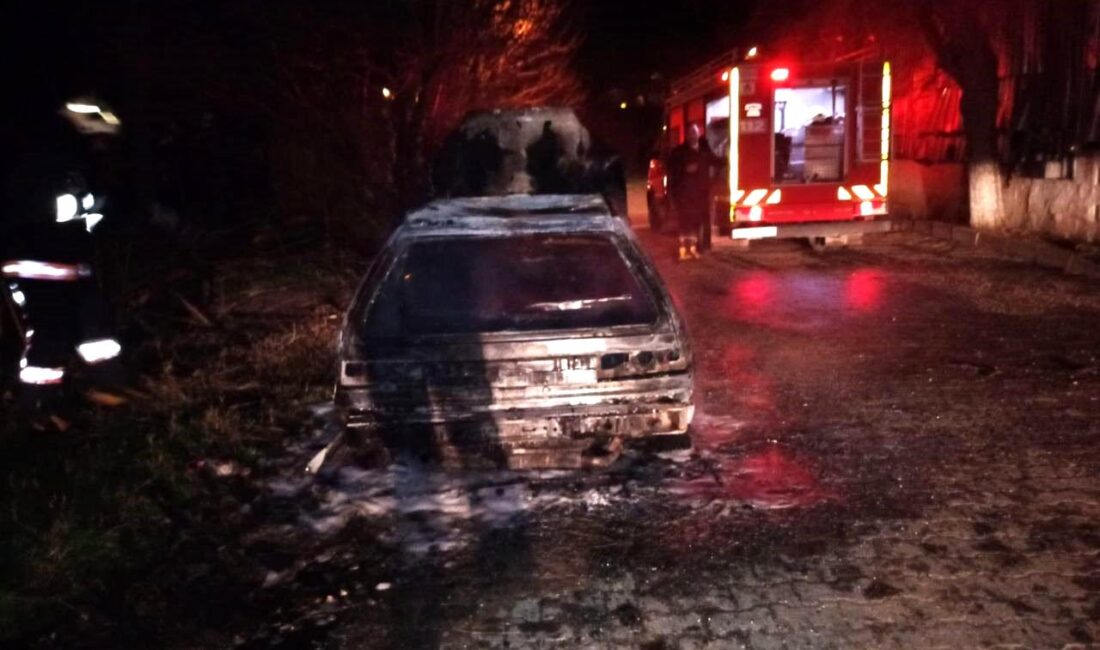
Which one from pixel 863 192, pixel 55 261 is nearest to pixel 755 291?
pixel 863 192

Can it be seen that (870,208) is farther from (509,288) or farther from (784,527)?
(784,527)

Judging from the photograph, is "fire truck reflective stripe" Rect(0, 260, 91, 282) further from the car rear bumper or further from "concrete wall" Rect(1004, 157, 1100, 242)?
"concrete wall" Rect(1004, 157, 1100, 242)

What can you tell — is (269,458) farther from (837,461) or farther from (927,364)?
(927,364)

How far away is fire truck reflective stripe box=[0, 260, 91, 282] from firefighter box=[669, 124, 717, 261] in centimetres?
962

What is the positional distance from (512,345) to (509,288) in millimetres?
440

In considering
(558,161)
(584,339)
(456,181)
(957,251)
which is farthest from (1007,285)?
(584,339)

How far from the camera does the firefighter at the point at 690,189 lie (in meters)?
15.3

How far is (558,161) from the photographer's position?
46.3ft

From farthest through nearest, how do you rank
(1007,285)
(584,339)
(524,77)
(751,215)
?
(524,77) → (751,215) → (1007,285) → (584,339)

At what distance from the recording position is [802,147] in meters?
15.9

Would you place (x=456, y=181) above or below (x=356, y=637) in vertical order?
above

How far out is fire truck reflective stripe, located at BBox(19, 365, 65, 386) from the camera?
277 inches

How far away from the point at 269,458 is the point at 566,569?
237 cm

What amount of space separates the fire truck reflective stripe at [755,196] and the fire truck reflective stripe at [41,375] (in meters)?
10.4
